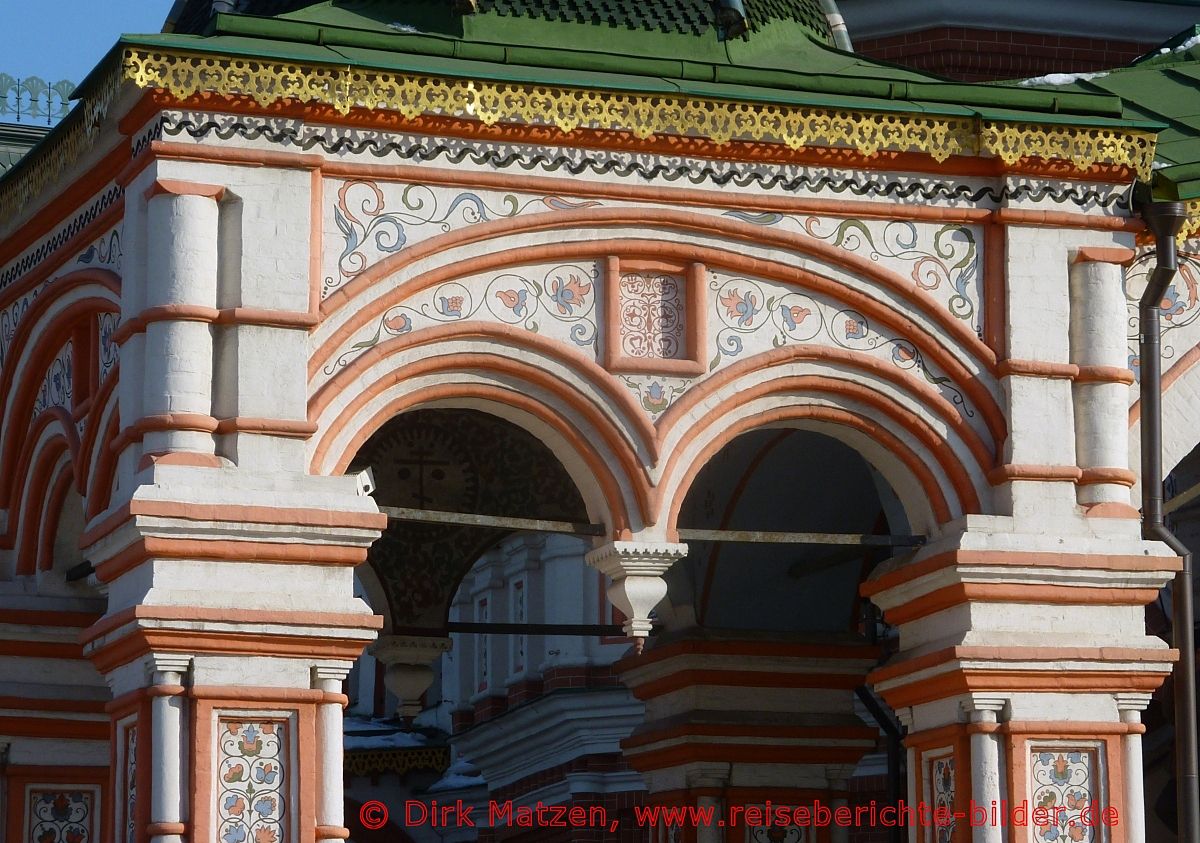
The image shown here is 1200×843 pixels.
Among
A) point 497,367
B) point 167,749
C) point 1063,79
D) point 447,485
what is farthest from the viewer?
point 447,485

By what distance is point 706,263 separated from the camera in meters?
11.6

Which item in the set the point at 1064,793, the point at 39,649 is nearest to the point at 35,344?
the point at 39,649

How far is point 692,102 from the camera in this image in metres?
11.5

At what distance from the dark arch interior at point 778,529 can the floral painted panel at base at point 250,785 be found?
407 cm

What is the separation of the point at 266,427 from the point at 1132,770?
153 inches

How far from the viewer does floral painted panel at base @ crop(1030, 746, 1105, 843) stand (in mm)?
11508

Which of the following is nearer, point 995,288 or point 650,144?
point 650,144

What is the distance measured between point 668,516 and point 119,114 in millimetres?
2737

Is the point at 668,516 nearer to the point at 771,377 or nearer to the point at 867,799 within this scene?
the point at 771,377

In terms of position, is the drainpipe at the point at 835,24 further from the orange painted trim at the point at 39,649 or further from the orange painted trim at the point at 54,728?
the orange painted trim at the point at 54,728

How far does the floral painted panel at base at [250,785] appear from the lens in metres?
10.5

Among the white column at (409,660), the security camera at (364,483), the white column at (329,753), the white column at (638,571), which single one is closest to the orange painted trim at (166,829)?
the white column at (329,753)

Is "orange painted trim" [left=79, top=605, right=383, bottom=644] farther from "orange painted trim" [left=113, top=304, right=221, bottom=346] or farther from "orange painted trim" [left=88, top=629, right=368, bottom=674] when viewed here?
"orange painted trim" [left=113, top=304, right=221, bottom=346]

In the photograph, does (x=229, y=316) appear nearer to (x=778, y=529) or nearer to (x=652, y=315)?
(x=652, y=315)
